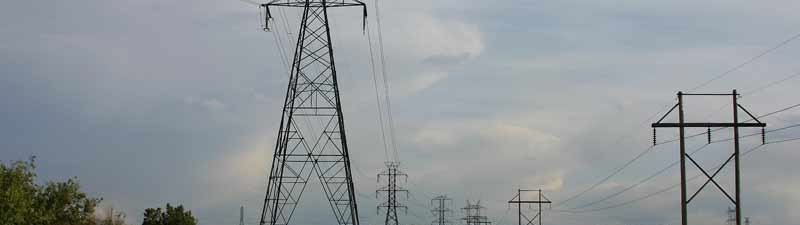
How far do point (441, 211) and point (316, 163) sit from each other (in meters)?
111

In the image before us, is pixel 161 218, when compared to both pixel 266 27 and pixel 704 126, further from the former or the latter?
pixel 704 126

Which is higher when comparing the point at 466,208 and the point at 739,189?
the point at 466,208

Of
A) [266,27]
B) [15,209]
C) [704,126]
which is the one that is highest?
[266,27]

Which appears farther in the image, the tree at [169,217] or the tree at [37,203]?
the tree at [169,217]

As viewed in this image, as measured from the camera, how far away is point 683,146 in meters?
60.0

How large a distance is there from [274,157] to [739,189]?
24136 millimetres

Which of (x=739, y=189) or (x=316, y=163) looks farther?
(x=316, y=163)

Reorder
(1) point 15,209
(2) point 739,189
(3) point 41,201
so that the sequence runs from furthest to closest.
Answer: (3) point 41,201 → (1) point 15,209 → (2) point 739,189

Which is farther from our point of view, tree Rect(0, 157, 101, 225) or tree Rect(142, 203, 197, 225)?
tree Rect(142, 203, 197, 225)

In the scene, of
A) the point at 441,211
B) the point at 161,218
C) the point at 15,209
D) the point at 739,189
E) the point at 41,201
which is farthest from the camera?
the point at 441,211

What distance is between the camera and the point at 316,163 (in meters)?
64.0

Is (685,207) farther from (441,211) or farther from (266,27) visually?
(441,211)

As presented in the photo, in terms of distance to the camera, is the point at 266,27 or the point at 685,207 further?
the point at 266,27

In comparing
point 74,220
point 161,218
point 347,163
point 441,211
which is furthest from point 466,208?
point 347,163
